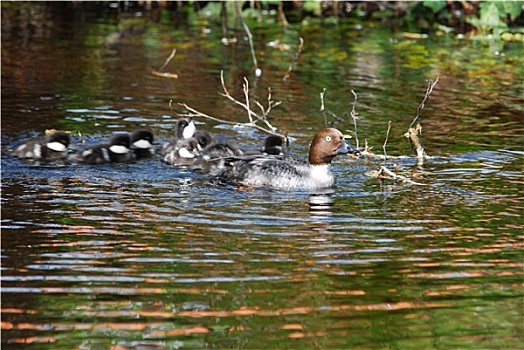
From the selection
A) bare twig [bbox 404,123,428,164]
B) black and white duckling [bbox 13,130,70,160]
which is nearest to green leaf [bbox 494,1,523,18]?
bare twig [bbox 404,123,428,164]

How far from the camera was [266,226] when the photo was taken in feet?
26.4

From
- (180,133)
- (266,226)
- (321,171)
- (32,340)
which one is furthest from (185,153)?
(32,340)

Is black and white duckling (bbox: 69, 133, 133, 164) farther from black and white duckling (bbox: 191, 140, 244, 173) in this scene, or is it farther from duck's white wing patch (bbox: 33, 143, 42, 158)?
black and white duckling (bbox: 191, 140, 244, 173)

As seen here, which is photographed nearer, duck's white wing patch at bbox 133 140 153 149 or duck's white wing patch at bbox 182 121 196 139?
duck's white wing patch at bbox 133 140 153 149

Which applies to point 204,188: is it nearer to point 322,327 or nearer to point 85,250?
point 85,250

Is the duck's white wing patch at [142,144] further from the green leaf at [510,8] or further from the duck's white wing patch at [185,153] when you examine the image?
the green leaf at [510,8]

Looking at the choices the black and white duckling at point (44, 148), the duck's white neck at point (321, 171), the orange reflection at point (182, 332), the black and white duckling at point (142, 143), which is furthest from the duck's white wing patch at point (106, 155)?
the orange reflection at point (182, 332)

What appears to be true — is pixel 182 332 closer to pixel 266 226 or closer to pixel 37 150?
pixel 266 226

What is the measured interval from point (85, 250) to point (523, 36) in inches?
471

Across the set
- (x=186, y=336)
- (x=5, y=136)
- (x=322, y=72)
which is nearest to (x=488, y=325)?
(x=186, y=336)

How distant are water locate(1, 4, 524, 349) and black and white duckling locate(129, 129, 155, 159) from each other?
0.44 ft

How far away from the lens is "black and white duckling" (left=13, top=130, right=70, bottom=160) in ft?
33.7

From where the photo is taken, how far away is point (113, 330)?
585 cm

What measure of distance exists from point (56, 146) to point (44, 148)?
0.12 m
